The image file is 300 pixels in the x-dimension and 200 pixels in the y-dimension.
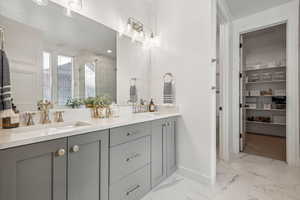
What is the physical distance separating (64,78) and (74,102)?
0.26m

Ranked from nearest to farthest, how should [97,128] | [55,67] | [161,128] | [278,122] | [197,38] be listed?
[97,128] → [55,67] → [161,128] → [197,38] → [278,122]

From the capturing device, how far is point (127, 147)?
147cm

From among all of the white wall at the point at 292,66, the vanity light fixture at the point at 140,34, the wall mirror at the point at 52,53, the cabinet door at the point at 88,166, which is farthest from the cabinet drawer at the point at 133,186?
the white wall at the point at 292,66

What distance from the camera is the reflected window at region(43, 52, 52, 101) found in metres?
1.38

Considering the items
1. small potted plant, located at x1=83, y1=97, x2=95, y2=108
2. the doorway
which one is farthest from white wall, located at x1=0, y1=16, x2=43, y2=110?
the doorway

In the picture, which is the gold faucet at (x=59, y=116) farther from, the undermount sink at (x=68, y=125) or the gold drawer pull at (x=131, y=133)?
the gold drawer pull at (x=131, y=133)

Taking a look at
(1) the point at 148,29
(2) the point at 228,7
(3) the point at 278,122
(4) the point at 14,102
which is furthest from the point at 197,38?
(3) the point at 278,122

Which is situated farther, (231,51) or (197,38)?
(231,51)

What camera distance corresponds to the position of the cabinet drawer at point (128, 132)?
52.6 inches

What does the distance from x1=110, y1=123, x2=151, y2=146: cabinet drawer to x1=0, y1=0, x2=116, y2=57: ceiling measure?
1.02m

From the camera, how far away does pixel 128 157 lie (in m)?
1.48

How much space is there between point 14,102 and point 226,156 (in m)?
3.05

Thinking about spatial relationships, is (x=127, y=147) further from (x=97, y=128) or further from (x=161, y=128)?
(x=161, y=128)

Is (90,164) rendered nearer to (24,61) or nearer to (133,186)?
(133,186)
